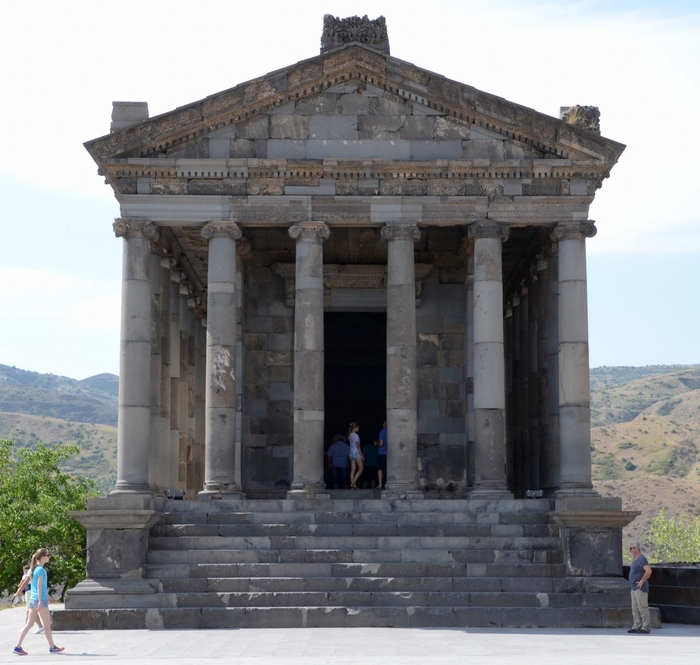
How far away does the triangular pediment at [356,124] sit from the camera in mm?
28047

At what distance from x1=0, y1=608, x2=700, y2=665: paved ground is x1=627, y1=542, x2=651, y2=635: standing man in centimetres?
34

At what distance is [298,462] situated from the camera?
89.5 ft

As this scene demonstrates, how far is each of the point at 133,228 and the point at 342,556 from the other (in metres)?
8.89

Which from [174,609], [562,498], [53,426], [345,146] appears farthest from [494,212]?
[53,426]

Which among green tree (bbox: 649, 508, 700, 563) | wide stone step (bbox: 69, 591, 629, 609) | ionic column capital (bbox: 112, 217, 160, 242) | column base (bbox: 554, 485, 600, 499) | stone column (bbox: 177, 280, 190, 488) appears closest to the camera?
wide stone step (bbox: 69, 591, 629, 609)

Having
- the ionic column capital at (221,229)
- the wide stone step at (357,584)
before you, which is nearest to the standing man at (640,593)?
the wide stone step at (357,584)

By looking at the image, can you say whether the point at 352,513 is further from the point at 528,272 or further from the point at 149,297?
the point at 528,272

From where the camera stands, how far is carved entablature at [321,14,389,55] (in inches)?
1156

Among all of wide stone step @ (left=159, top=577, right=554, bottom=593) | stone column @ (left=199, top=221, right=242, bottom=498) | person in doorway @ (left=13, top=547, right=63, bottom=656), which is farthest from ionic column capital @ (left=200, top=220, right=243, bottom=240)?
person in doorway @ (left=13, top=547, right=63, bottom=656)

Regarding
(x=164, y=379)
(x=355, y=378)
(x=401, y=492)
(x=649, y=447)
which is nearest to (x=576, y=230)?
(x=401, y=492)

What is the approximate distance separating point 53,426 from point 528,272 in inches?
4900

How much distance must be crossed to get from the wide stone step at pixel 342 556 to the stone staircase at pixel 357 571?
2cm

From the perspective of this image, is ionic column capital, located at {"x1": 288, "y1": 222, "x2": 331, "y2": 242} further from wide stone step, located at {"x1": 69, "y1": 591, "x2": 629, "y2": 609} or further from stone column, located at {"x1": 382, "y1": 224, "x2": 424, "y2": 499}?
wide stone step, located at {"x1": 69, "y1": 591, "x2": 629, "y2": 609}

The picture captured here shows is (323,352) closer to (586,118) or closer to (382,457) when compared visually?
(382,457)
